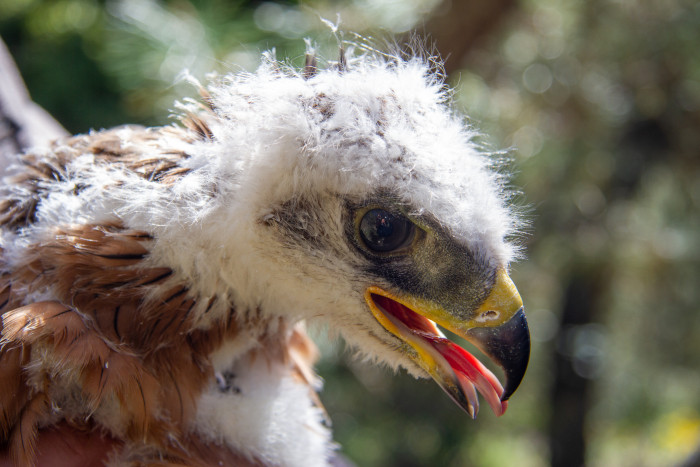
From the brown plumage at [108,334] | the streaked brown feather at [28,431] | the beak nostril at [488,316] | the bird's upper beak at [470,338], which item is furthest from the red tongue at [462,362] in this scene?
the streaked brown feather at [28,431]

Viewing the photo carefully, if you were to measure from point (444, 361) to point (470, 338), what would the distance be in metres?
0.07

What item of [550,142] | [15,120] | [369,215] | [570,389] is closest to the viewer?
[369,215]

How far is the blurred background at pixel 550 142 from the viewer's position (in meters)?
1.97

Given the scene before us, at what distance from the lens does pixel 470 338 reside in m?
1.02

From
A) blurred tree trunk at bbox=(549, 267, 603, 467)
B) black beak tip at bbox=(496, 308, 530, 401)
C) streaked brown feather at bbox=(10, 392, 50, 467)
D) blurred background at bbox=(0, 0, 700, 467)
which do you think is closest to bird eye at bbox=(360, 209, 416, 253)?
black beak tip at bbox=(496, 308, 530, 401)

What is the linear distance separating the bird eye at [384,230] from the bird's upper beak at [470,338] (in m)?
0.09

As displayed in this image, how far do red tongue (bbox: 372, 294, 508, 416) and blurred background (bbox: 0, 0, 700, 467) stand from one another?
0.84 metres

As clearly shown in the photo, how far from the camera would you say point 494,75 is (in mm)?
3482

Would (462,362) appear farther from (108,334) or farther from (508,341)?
(108,334)

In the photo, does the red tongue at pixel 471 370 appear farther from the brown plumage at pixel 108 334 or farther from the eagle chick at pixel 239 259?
the brown plumage at pixel 108 334

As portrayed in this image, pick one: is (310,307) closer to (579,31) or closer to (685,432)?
(579,31)

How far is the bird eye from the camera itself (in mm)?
973

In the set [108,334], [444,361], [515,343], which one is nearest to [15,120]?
[108,334]

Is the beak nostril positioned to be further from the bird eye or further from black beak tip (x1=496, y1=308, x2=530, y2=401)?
the bird eye
